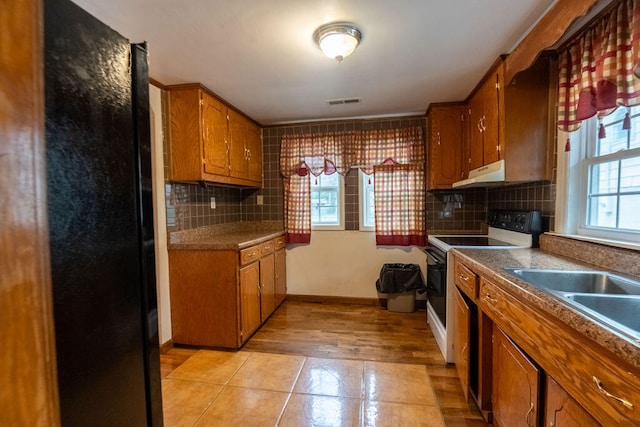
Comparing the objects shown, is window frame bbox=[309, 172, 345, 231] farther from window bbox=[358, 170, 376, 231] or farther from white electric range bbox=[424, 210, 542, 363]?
white electric range bbox=[424, 210, 542, 363]

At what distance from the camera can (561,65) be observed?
5.62 ft

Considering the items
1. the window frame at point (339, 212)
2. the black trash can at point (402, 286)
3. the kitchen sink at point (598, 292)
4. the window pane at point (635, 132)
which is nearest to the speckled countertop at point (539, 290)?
the kitchen sink at point (598, 292)

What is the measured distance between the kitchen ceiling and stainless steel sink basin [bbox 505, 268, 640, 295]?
136cm

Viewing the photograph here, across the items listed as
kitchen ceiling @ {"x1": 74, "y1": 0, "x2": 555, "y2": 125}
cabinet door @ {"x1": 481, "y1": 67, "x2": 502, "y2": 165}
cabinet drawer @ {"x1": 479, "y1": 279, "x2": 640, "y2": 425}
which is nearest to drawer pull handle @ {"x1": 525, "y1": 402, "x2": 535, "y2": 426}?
cabinet drawer @ {"x1": 479, "y1": 279, "x2": 640, "y2": 425}

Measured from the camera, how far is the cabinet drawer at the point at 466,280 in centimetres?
167

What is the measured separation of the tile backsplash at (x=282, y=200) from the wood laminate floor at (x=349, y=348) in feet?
3.52

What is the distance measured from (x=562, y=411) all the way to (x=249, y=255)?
7.24ft

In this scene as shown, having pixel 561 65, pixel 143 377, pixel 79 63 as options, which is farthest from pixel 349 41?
pixel 143 377

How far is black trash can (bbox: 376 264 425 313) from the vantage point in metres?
3.12

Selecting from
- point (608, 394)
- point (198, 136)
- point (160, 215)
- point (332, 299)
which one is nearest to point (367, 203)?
point (332, 299)

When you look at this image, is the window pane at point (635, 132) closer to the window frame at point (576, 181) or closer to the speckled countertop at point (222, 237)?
the window frame at point (576, 181)

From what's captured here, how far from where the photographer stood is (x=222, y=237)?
2852 mm

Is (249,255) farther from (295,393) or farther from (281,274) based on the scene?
(295,393)

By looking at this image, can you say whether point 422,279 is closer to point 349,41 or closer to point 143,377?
point 349,41
